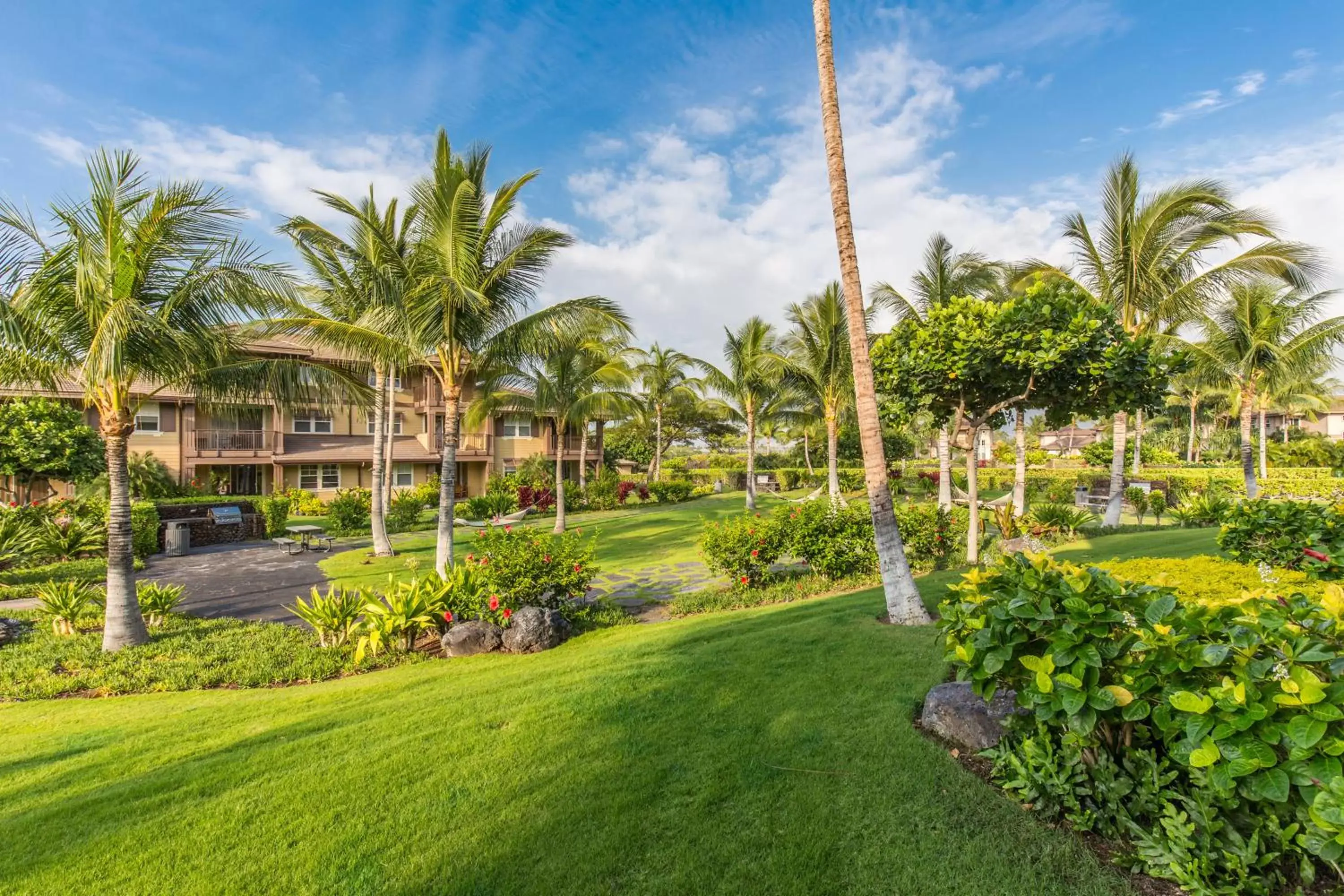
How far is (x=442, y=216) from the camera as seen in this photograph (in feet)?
33.4

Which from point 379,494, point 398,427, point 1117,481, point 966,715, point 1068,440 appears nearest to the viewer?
point 966,715

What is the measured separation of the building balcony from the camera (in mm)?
22812

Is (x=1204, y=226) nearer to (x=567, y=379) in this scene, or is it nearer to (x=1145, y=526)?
(x=1145, y=526)

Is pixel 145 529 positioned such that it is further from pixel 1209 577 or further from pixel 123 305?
pixel 1209 577

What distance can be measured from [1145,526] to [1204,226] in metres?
7.64

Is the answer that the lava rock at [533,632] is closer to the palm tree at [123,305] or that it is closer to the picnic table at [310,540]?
the palm tree at [123,305]

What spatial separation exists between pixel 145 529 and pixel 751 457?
63.3 ft

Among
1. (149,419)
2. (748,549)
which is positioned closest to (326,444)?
(149,419)

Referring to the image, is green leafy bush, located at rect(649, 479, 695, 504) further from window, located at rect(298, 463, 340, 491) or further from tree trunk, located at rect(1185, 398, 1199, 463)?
tree trunk, located at rect(1185, 398, 1199, 463)

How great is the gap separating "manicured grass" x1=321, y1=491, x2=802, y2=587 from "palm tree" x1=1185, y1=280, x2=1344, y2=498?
44.6 ft

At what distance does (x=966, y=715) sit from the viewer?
3656mm

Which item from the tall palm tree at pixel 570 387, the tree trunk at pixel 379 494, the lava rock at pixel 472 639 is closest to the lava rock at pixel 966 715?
the lava rock at pixel 472 639

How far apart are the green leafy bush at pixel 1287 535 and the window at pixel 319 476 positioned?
28.6m

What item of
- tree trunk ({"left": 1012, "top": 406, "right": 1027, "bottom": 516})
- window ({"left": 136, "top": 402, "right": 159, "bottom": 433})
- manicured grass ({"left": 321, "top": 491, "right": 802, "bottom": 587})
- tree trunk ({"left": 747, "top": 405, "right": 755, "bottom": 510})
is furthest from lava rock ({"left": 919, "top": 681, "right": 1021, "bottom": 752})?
window ({"left": 136, "top": 402, "right": 159, "bottom": 433})
